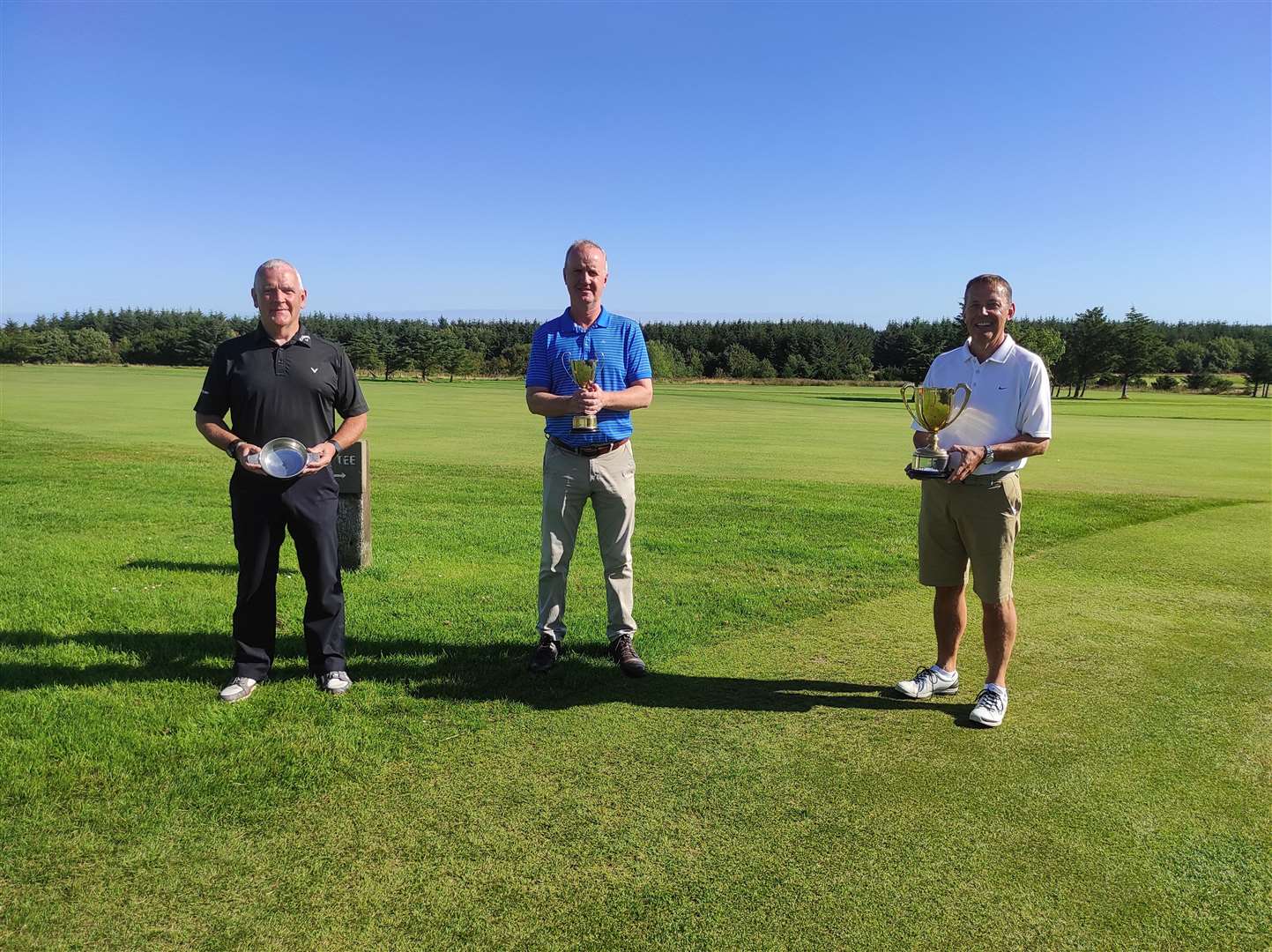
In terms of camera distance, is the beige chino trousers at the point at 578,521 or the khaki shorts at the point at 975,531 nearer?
the khaki shorts at the point at 975,531

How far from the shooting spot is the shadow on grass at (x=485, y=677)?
4.80 m

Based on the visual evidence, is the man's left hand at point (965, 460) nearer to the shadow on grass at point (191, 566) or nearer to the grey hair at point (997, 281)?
the grey hair at point (997, 281)

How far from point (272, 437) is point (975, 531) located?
3.92 meters

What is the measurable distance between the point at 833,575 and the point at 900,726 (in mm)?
3548

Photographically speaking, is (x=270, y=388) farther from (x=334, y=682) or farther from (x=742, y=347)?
(x=742, y=347)

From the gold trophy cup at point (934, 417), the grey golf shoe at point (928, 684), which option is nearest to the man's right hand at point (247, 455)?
the gold trophy cup at point (934, 417)

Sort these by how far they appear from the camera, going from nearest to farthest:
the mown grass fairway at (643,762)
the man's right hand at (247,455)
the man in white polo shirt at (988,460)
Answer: the mown grass fairway at (643,762) < the man in white polo shirt at (988,460) < the man's right hand at (247,455)

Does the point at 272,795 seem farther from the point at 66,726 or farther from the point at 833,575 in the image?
the point at 833,575

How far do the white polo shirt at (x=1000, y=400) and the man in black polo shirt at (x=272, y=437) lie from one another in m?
3.43

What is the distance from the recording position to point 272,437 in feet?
15.6

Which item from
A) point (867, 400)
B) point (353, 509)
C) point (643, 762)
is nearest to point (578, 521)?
point (643, 762)

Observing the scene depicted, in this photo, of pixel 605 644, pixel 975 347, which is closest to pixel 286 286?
pixel 605 644

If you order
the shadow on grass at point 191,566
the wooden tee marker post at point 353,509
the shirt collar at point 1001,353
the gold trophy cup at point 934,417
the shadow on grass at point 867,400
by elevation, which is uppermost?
the shadow on grass at point 867,400

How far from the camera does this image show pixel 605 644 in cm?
583
